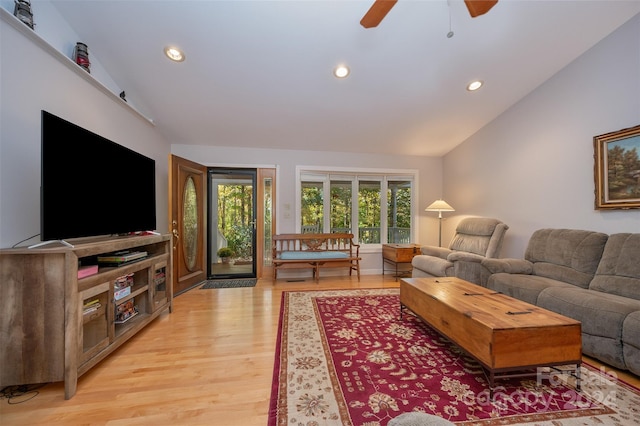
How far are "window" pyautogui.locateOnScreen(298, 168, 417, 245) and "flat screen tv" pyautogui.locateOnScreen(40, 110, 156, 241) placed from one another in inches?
99.1

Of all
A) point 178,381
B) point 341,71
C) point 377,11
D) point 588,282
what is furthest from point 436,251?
point 178,381

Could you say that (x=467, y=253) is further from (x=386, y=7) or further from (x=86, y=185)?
(x=86, y=185)

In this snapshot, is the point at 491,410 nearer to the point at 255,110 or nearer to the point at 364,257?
the point at 364,257

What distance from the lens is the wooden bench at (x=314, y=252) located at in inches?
153

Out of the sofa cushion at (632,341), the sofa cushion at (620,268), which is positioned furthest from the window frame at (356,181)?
the sofa cushion at (632,341)

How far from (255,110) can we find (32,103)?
203cm

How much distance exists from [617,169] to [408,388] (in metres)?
2.91

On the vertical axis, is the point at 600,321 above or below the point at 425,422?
below

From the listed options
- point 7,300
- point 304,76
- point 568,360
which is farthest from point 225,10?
point 568,360

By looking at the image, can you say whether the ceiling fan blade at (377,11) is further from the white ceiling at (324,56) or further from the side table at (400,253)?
the side table at (400,253)

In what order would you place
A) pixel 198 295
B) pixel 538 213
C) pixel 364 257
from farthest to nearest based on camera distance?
pixel 364 257 < pixel 198 295 < pixel 538 213

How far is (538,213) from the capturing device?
10.1 feet

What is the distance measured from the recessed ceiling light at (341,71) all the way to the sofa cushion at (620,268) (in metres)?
3.03

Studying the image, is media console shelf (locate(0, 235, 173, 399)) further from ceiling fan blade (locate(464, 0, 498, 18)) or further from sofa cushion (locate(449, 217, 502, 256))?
sofa cushion (locate(449, 217, 502, 256))
